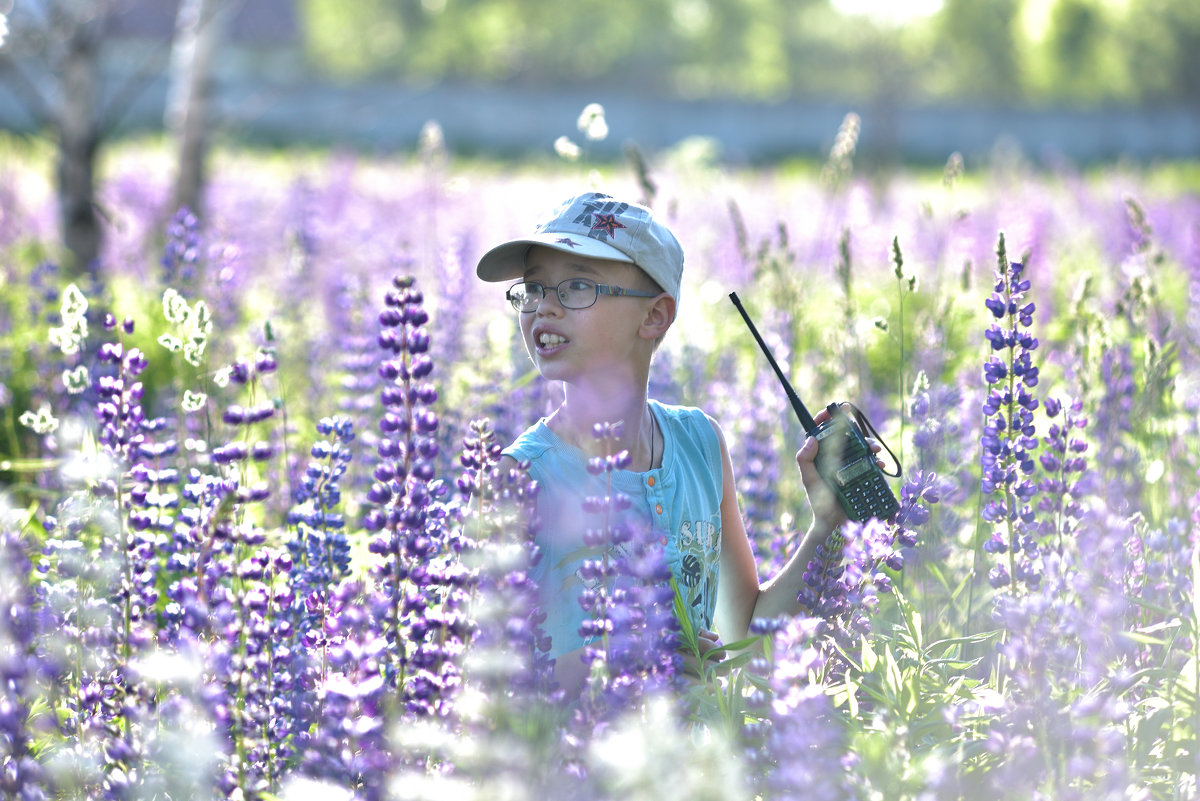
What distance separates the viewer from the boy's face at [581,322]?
2.50 m

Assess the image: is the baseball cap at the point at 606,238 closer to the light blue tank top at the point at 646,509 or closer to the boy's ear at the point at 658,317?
the boy's ear at the point at 658,317

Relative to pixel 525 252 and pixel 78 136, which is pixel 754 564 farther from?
pixel 78 136

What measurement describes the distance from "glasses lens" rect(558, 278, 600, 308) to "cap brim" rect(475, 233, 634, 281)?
6 cm

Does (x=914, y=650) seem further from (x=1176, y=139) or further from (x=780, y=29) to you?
(x=780, y=29)

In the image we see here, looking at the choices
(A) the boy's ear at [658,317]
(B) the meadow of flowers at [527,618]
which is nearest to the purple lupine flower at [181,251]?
(B) the meadow of flowers at [527,618]

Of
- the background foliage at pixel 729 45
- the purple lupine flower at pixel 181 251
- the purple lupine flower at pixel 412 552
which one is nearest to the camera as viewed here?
the purple lupine flower at pixel 412 552

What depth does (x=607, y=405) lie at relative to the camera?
258 centimetres

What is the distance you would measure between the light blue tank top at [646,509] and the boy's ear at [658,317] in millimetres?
235

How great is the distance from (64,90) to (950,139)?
3655cm

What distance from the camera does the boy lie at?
2.42m

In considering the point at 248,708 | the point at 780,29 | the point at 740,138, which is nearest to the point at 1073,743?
the point at 248,708

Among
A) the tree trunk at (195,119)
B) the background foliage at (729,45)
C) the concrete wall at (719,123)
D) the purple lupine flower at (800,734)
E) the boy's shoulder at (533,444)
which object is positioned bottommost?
the purple lupine flower at (800,734)

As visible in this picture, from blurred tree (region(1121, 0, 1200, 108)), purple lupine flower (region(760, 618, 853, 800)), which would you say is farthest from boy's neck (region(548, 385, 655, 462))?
blurred tree (region(1121, 0, 1200, 108))

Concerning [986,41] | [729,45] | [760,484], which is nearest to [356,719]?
[760,484]
